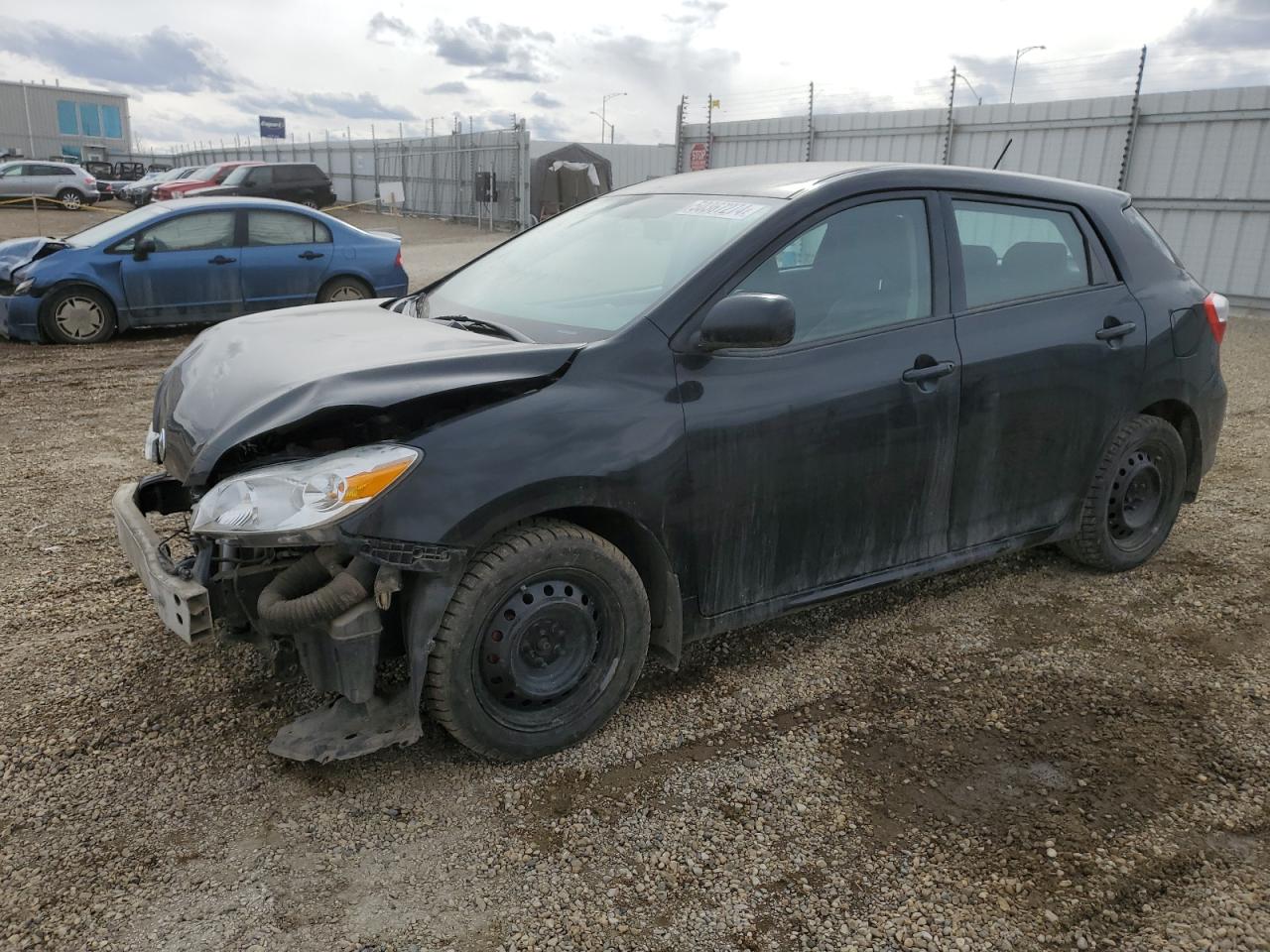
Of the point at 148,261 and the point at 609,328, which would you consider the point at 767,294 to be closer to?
the point at 609,328

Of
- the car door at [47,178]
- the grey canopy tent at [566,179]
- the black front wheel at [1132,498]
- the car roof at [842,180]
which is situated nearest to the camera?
the car roof at [842,180]

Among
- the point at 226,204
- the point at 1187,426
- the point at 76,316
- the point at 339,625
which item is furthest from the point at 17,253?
the point at 1187,426

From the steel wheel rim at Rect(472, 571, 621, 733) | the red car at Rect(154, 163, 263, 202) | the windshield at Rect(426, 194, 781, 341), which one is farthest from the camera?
the red car at Rect(154, 163, 263, 202)

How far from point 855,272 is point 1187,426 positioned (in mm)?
2124

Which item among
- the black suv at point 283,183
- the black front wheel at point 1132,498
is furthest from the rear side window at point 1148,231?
the black suv at point 283,183

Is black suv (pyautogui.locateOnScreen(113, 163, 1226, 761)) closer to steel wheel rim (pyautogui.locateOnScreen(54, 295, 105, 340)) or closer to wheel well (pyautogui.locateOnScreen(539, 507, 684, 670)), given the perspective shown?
wheel well (pyautogui.locateOnScreen(539, 507, 684, 670))

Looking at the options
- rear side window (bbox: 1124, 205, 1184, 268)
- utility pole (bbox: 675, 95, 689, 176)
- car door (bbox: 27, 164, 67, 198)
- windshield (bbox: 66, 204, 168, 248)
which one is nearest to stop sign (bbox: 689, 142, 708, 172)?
utility pole (bbox: 675, 95, 689, 176)

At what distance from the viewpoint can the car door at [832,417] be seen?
3008 mm

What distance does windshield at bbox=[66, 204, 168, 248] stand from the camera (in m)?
9.71

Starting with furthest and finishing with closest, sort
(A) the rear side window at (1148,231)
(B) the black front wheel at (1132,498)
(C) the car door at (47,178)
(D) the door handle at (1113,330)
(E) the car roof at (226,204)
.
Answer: (C) the car door at (47,178)
(E) the car roof at (226,204)
(A) the rear side window at (1148,231)
(B) the black front wheel at (1132,498)
(D) the door handle at (1113,330)

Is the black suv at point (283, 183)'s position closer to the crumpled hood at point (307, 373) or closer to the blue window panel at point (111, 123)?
the crumpled hood at point (307, 373)

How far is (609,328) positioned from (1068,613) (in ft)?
7.91

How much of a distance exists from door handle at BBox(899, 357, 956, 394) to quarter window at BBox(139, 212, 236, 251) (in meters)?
9.00

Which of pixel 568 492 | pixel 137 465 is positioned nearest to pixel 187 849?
pixel 568 492
